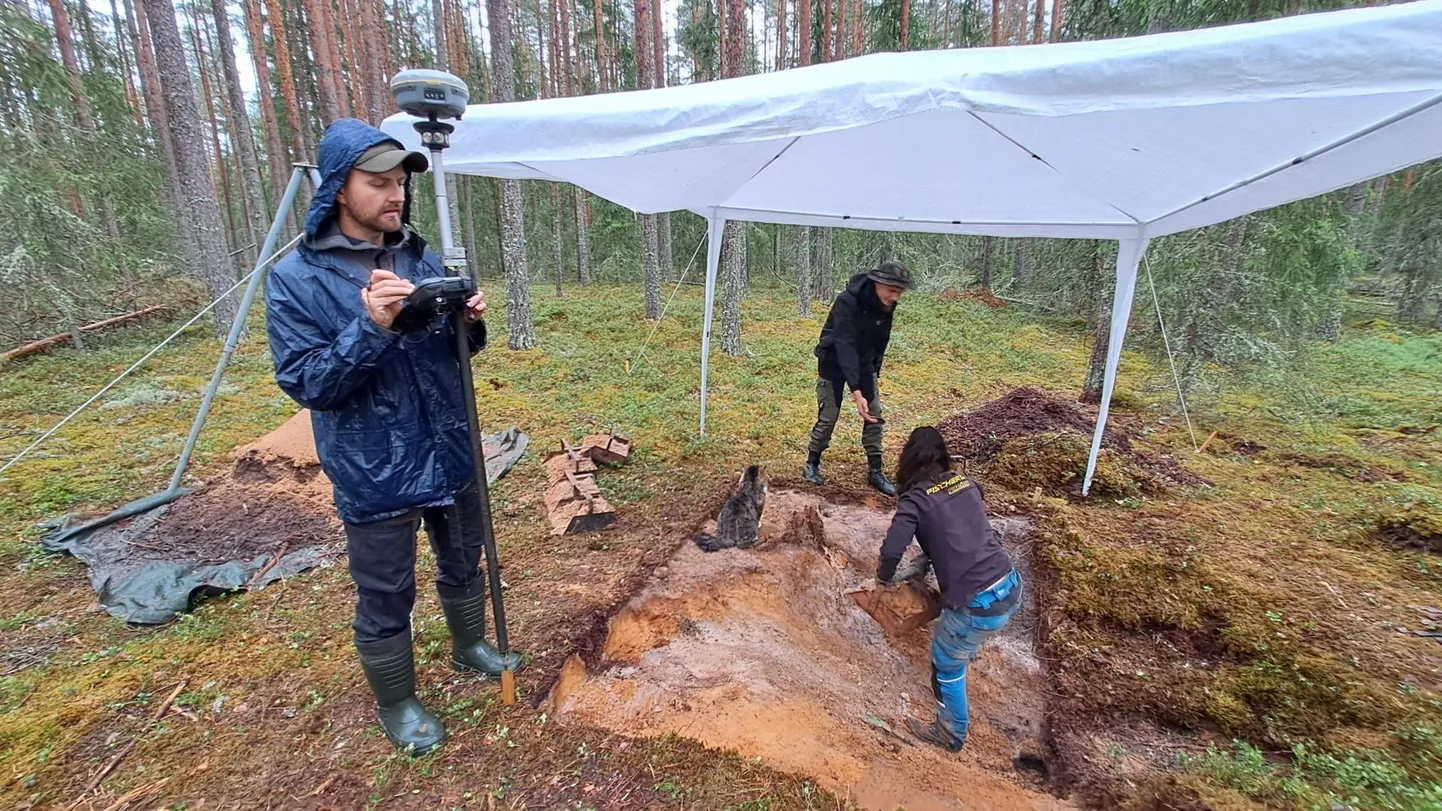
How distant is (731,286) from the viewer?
8547 millimetres

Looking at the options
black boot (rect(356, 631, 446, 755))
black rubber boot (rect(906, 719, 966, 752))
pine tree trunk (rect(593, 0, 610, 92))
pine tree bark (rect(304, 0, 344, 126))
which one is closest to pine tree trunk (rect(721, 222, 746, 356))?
black rubber boot (rect(906, 719, 966, 752))

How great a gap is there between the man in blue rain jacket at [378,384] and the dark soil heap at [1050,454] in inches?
172

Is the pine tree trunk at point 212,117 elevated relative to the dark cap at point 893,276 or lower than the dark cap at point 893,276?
elevated

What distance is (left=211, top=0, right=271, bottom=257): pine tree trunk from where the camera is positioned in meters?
10.1

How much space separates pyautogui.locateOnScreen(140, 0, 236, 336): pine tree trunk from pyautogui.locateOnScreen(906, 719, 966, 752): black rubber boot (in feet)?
34.0

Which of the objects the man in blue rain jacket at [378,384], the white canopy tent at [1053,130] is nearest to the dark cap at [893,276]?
the white canopy tent at [1053,130]

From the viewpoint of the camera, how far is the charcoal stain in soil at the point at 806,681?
2010mm

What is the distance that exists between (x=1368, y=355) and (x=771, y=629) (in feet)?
42.5

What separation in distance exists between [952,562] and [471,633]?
2.03m

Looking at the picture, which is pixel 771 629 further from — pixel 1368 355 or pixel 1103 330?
pixel 1368 355

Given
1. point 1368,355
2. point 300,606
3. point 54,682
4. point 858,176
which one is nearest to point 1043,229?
point 858,176

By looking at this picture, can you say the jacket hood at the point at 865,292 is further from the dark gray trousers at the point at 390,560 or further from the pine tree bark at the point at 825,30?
the pine tree bark at the point at 825,30

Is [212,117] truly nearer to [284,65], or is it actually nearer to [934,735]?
[284,65]

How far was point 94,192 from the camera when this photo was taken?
7.42 metres
